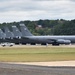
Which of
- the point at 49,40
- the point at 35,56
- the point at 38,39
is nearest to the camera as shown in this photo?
the point at 35,56

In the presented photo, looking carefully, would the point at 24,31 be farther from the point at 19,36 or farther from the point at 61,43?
the point at 61,43

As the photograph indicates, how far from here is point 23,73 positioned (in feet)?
94.4

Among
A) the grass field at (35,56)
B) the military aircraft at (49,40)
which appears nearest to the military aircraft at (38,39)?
the military aircraft at (49,40)

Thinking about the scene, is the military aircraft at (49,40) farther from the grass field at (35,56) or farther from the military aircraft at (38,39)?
the grass field at (35,56)

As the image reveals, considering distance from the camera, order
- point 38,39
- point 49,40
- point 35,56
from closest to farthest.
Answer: point 35,56 → point 49,40 → point 38,39

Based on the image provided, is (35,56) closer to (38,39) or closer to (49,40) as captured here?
(49,40)

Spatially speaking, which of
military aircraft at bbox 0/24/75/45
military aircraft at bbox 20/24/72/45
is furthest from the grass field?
military aircraft at bbox 0/24/75/45

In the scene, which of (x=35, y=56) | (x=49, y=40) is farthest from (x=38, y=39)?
(x=35, y=56)

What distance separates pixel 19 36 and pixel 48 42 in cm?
1186

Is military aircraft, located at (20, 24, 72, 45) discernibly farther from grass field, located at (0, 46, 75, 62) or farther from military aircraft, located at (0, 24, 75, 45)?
grass field, located at (0, 46, 75, 62)

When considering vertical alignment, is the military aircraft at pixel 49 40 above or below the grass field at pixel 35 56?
below

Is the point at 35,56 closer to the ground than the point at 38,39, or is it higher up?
higher up

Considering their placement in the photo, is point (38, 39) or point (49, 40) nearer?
point (49, 40)

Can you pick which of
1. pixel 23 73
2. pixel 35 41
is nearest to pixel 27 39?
pixel 35 41
